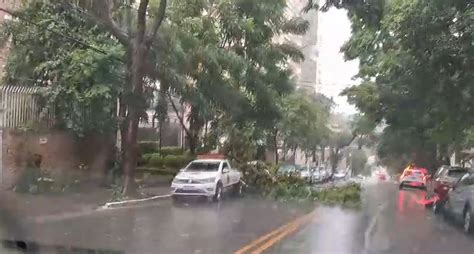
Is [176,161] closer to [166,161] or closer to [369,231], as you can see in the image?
[166,161]

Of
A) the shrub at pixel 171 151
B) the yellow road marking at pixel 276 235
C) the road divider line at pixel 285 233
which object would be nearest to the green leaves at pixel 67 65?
the road divider line at pixel 285 233

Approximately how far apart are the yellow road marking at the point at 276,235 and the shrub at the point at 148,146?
18.3 metres

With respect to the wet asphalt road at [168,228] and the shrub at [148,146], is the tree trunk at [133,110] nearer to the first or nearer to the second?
the wet asphalt road at [168,228]

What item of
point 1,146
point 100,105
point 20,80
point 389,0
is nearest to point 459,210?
point 389,0

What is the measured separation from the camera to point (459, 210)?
16078mm

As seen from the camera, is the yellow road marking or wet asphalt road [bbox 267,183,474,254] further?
wet asphalt road [bbox 267,183,474,254]

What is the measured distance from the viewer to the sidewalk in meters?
16.0

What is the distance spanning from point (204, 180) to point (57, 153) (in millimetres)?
6175

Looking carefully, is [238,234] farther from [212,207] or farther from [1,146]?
[1,146]

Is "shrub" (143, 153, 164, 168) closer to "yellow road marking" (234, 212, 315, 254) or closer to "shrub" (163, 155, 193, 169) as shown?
"shrub" (163, 155, 193, 169)

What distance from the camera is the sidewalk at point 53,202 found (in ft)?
52.6

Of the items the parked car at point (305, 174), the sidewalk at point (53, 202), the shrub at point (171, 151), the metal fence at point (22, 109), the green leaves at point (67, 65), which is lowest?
the sidewalk at point (53, 202)

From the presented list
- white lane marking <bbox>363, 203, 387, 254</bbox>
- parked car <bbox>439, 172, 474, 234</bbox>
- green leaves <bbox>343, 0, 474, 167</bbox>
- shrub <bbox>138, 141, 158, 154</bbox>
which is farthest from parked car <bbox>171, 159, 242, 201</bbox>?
shrub <bbox>138, 141, 158, 154</bbox>

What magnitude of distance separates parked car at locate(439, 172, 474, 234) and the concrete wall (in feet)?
42.8
